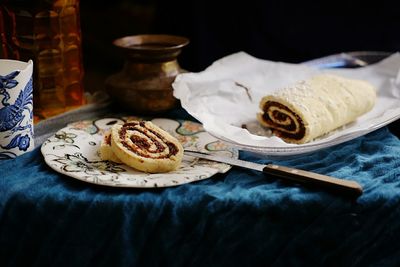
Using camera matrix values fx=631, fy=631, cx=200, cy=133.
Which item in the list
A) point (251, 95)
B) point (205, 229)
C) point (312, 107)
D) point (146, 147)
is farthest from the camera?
point (251, 95)

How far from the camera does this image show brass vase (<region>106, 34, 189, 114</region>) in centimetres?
117

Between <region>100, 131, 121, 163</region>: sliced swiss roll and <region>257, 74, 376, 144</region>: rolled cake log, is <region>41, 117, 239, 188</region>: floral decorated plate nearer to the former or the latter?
<region>100, 131, 121, 163</region>: sliced swiss roll

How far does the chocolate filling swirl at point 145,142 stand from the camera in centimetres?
96

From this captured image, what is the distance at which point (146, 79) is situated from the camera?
3.87ft

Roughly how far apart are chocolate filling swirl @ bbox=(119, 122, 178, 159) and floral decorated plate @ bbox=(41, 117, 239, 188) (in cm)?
3

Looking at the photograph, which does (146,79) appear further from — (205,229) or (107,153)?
(205,229)

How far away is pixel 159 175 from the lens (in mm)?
930

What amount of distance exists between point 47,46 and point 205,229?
52 cm

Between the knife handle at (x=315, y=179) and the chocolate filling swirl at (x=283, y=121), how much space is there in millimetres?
195

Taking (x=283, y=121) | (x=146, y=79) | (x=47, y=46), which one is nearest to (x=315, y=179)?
(x=283, y=121)

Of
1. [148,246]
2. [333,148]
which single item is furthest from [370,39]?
[148,246]

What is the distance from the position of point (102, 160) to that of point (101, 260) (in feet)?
0.61

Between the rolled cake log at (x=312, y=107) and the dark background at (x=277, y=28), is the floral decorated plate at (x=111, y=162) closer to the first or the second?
the rolled cake log at (x=312, y=107)

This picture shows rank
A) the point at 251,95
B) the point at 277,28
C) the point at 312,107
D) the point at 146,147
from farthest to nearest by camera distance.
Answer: the point at 277,28 < the point at 251,95 < the point at 312,107 < the point at 146,147
